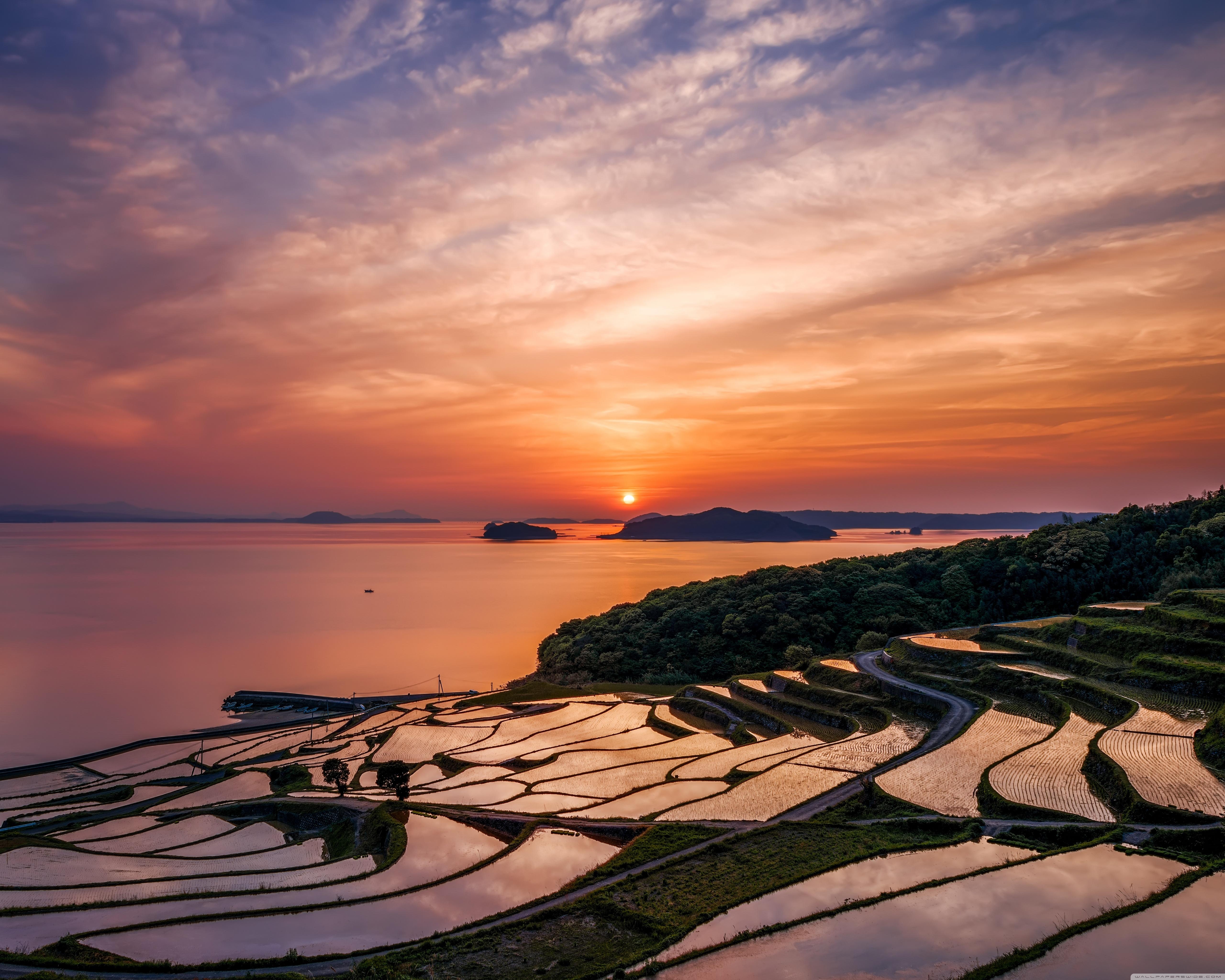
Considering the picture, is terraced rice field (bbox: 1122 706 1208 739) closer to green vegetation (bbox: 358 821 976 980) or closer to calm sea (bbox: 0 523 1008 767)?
green vegetation (bbox: 358 821 976 980)

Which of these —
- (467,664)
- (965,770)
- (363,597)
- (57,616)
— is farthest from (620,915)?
(363,597)

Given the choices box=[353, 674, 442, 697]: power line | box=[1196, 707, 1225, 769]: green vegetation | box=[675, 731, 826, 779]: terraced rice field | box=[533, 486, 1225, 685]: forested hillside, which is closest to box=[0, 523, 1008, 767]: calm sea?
box=[353, 674, 442, 697]: power line

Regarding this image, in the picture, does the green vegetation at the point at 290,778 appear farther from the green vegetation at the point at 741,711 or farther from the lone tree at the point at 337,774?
the green vegetation at the point at 741,711

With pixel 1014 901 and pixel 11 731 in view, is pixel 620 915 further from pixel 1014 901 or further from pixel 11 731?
pixel 11 731

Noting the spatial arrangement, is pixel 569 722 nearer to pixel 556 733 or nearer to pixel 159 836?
pixel 556 733

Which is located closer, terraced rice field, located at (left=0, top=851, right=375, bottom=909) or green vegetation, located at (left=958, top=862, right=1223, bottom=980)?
green vegetation, located at (left=958, top=862, right=1223, bottom=980)
